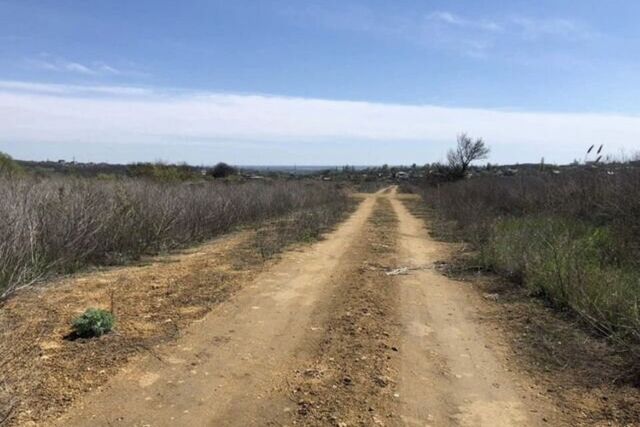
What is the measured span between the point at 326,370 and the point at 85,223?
7.36m

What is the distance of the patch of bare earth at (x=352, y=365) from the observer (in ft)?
15.8

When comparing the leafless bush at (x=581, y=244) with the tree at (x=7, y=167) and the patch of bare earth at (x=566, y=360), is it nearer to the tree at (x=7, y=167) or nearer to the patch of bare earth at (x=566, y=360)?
the patch of bare earth at (x=566, y=360)

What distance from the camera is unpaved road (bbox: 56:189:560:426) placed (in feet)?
15.5

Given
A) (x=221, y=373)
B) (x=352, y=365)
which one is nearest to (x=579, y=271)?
(x=352, y=365)

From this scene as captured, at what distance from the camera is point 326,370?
5832 millimetres

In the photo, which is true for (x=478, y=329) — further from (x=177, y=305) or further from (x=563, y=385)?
(x=177, y=305)

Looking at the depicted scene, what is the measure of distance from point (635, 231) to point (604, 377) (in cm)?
688

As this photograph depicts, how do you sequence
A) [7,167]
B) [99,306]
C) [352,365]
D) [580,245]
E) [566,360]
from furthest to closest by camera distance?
[7,167] < [580,245] < [99,306] < [566,360] < [352,365]

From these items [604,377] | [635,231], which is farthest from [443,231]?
[604,377]

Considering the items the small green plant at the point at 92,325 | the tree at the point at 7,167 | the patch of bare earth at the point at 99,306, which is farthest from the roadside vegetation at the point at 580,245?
the tree at the point at 7,167

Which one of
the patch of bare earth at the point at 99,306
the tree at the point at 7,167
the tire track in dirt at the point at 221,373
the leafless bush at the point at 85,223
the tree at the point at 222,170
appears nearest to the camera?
the tire track in dirt at the point at 221,373

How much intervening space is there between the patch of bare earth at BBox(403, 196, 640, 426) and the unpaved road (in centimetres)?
23

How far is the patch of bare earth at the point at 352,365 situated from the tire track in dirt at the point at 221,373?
189 millimetres

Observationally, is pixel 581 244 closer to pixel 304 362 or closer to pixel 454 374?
pixel 454 374
